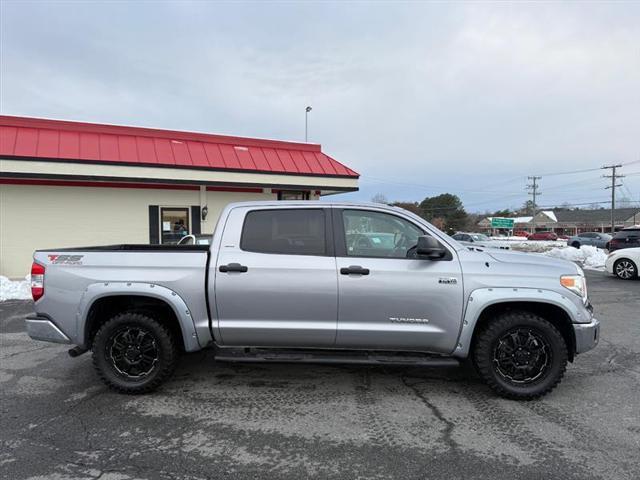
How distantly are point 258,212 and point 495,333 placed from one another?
8.50 ft

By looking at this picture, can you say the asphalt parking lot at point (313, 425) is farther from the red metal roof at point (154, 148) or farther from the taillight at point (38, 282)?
the red metal roof at point (154, 148)

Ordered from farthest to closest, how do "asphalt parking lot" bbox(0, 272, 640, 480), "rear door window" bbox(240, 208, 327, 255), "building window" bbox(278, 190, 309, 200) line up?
"building window" bbox(278, 190, 309, 200) < "rear door window" bbox(240, 208, 327, 255) < "asphalt parking lot" bbox(0, 272, 640, 480)

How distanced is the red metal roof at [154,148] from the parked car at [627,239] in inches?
438

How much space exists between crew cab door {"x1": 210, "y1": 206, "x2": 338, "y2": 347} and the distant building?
286 ft

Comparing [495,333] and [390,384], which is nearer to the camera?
[495,333]

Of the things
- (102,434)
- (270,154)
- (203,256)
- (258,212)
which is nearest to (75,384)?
(102,434)

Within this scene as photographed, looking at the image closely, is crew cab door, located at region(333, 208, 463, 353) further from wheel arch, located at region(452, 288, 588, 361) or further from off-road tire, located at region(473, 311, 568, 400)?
off-road tire, located at region(473, 311, 568, 400)

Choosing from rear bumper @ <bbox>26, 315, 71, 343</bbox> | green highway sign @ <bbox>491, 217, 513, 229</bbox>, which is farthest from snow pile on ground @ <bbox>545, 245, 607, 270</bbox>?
green highway sign @ <bbox>491, 217, 513, 229</bbox>

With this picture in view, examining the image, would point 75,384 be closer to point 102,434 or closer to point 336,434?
point 102,434

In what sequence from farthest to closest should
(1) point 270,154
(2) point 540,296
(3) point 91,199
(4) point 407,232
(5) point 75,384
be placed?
(1) point 270,154 → (3) point 91,199 → (5) point 75,384 → (4) point 407,232 → (2) point 540,296

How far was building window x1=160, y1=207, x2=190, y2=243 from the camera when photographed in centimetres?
1368

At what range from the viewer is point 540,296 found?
407 cm

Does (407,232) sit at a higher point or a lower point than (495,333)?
higher

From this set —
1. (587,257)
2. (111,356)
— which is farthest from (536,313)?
(587,257)
